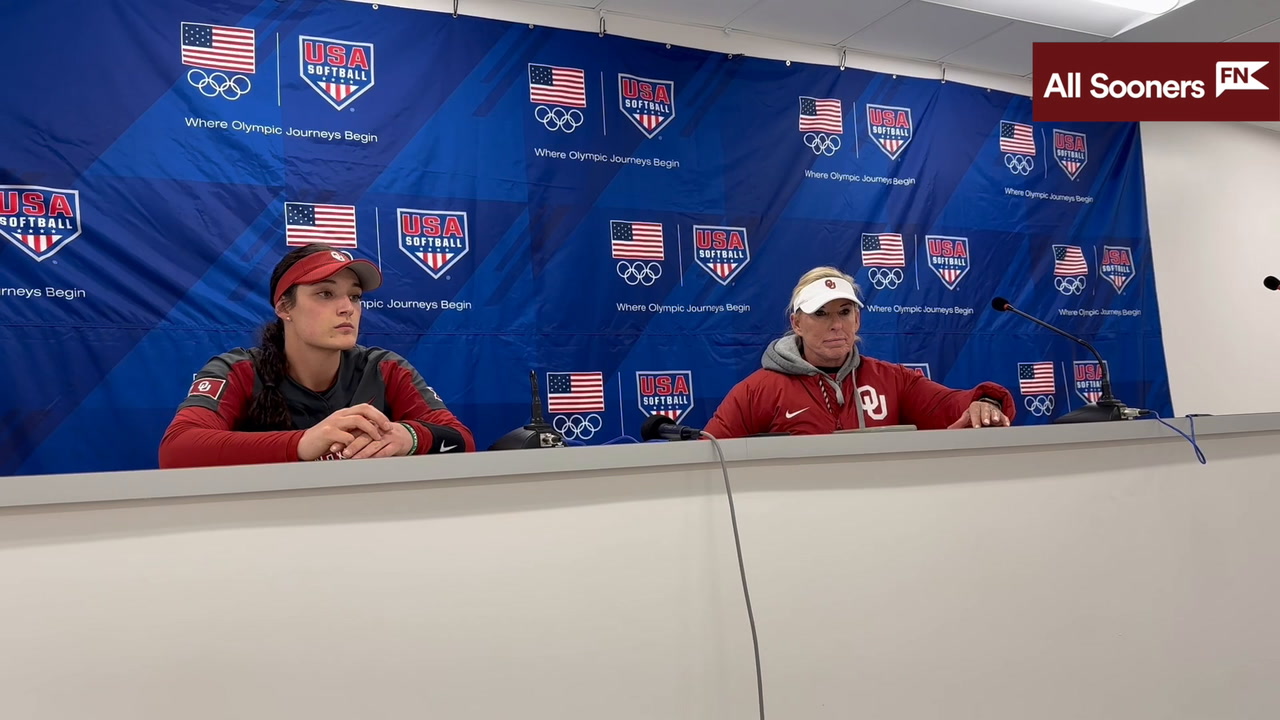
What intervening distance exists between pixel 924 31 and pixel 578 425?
87.5 inches

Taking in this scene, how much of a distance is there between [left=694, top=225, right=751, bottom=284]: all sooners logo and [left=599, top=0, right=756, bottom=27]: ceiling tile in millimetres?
833

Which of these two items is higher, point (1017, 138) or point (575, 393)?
point (1017, 138)

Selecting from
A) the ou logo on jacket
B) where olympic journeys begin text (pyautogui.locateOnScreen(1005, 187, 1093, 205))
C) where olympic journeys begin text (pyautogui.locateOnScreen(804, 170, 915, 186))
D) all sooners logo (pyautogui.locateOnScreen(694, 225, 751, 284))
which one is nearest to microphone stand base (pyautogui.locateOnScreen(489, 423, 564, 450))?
the ou logo on jacket

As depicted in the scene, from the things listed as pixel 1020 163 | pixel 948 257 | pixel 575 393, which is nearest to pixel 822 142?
pixel 948 257

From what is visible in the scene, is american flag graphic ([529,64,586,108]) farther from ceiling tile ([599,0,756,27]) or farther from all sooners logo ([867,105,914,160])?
all sooners logo ([867,105,914,160])

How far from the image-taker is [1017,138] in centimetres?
419

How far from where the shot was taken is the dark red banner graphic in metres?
3.99

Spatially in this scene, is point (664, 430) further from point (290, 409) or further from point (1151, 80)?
point (1151, 80)

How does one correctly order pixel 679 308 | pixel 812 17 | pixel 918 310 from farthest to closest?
1. pixel 918 310
2. pixel 812 17
3. pixel 679 308

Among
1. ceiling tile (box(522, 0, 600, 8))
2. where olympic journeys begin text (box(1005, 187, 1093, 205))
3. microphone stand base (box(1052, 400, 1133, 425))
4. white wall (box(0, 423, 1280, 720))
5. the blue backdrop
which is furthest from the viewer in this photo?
where olympic journeys begin text (box(1005, 187, 1093, 205))

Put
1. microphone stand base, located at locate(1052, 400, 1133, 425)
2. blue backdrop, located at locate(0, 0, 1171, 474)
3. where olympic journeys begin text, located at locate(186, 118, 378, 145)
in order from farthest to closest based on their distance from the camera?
where olympic journeys begin text, located at locate(186, 118, 378, 145) → blue backdrop, located at locate(0, 0, 1171, 474) → microphone stand base, located at locate(1052, 400, 1133, 425)

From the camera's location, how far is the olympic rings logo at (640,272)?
331 centimetres

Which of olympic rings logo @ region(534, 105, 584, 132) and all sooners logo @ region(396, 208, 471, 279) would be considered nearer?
all sooners logo @ region(396, 208, 471, 279)

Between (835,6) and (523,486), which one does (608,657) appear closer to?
(523,486)
